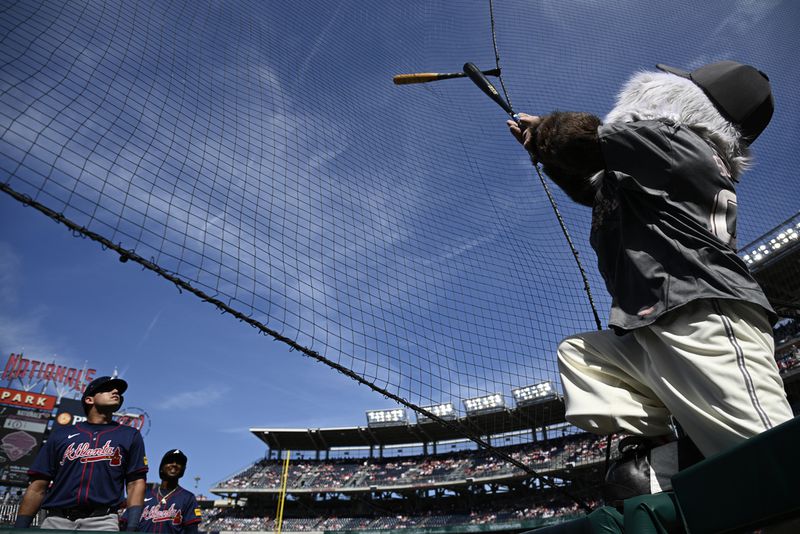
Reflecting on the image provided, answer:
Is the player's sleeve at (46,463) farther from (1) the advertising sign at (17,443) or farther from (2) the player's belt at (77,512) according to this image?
(1) the advertising sign at (17,443)

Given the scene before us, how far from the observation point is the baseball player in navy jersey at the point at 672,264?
1.09 metres

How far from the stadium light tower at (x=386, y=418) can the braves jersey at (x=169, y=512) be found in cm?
2894

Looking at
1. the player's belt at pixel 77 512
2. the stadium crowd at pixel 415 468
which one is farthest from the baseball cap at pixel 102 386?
the stadium crowd at pixel 415 468

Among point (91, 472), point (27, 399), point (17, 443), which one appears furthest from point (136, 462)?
point (27, 399)

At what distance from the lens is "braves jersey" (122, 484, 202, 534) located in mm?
4898

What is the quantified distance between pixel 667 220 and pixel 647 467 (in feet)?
2.00

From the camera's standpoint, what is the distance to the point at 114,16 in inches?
180

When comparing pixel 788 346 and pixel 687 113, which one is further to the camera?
pixel 788 346

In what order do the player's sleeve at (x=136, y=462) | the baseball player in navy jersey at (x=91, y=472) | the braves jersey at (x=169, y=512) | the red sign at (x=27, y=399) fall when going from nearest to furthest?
the baseball player in navy jersey at (x=91, y=472) < the player's sleeve at (x=136, y=462) < the braves jersey at (x=169, y=512) < the red sign at (x=27, y=399)

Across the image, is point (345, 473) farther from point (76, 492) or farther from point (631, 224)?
point (631, 224)

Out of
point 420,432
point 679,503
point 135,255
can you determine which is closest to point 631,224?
point 679,503

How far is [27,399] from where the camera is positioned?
28.5 metres

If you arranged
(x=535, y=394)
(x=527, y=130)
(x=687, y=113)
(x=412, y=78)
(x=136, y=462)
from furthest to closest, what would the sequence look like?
(x=535, y=394) < (x=412, y=78) < (x=136, y=462) < (x=527, y=130) < (x=687, y=113)

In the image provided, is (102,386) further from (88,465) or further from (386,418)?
(386,418)
